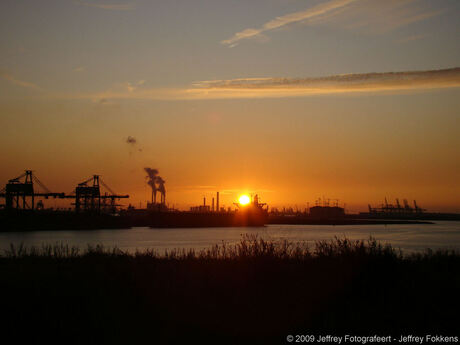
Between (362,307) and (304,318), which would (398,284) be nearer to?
(362,307)

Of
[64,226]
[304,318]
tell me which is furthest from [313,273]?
[64,226]

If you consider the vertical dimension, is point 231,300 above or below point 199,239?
above

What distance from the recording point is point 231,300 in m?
8.80

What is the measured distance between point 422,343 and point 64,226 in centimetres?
10250

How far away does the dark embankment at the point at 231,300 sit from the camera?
744cm

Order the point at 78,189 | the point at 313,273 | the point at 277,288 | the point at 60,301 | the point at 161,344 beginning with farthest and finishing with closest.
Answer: the point at 78,189 → the point at 313,273 → the point at 277,288 → the point at 60,301 → the point at 161,344

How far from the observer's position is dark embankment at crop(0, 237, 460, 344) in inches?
293

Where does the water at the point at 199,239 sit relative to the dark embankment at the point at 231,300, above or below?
below

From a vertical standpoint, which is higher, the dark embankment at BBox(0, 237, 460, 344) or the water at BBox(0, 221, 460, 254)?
the dark embankment at BBox(0, 237, 460, 344)

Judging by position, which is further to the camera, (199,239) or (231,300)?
(199,239)

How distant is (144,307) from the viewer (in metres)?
8.48

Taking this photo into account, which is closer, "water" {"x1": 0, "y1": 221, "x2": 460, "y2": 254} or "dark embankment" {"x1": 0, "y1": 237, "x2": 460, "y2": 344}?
"dark embankment" {"x1": 0, "y1": 237, "x2": 460, "y2": 344}

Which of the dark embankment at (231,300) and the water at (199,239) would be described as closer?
the dark embankment at (231,300)

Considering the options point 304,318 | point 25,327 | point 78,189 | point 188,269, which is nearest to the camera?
point 25,327
